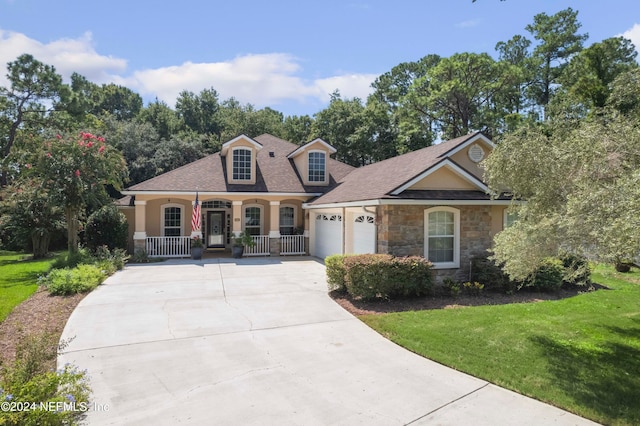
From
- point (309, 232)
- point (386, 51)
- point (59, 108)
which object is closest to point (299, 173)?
point (309, 232)

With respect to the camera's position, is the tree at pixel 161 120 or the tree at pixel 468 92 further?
the tree at pixel 161 120

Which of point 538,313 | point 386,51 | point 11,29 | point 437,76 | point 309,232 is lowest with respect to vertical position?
point 538,313

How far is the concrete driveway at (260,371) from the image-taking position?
444 cm

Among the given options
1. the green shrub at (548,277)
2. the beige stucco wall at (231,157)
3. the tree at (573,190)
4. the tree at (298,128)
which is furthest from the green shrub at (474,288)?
the tree at (298,128)

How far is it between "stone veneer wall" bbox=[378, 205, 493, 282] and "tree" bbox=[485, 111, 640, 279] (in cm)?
386

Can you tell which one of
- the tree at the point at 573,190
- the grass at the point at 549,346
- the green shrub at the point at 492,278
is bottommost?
the grass at the point at 549,346

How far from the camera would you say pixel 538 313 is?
8.94m

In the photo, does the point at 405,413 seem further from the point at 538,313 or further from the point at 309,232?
the point at 309,232

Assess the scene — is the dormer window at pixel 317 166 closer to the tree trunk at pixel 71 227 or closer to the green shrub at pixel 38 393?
the tree trunk at pixel 71 227

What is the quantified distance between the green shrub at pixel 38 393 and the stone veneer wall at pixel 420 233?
8387 mm

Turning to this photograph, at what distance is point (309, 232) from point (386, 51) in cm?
944

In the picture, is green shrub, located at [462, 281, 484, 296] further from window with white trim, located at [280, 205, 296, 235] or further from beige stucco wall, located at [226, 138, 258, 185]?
beige stucco wall, located at [226, 138, 258, 185]

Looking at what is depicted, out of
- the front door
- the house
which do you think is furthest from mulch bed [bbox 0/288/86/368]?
the front door

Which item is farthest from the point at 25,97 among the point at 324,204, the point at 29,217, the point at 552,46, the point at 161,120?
the point at 552,46
